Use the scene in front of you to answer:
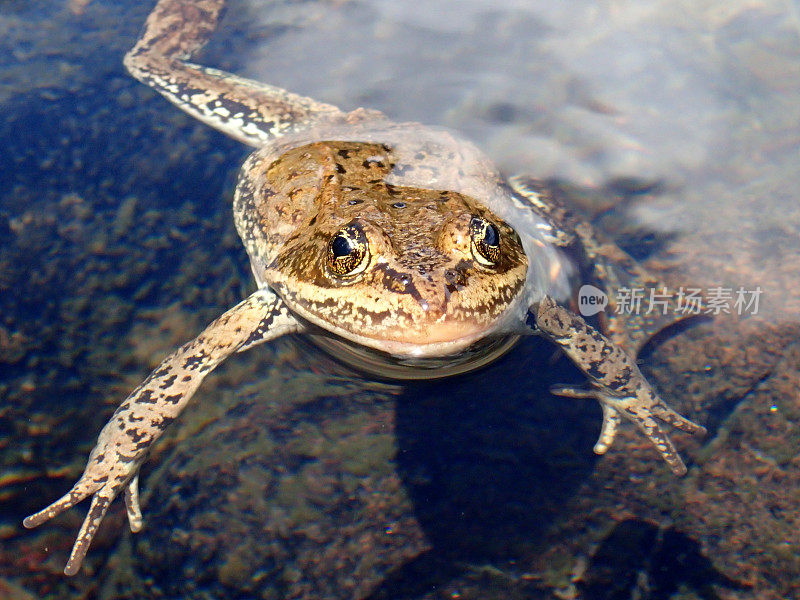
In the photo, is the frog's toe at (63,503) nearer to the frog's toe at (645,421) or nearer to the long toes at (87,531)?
the long toes at (87,531)

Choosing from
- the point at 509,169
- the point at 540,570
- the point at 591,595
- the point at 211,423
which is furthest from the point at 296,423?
the point at 509,169

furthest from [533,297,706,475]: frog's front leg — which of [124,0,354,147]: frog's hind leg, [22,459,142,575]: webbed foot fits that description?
[22,459,142,575]: webbed foot

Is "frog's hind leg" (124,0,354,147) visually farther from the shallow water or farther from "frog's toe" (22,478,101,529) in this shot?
"frog's toe" (22,478,101,529)

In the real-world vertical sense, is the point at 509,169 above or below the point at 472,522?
above

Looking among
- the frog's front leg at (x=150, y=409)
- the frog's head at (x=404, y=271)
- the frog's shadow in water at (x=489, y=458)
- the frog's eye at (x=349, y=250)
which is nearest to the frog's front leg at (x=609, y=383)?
the frog's shadow in water at (x=489, y=458)

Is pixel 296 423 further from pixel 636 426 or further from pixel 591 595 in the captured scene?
pixel 636 426

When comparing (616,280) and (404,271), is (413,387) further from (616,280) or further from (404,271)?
(616,280)
